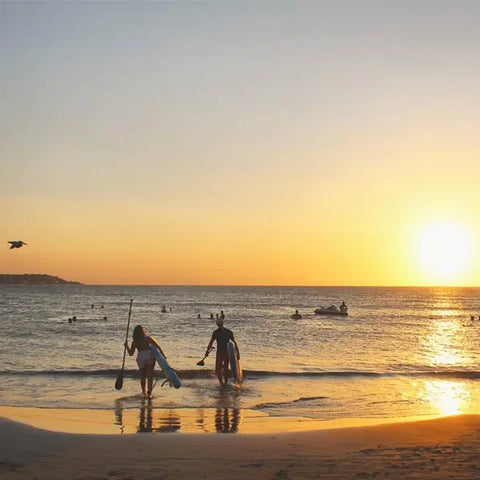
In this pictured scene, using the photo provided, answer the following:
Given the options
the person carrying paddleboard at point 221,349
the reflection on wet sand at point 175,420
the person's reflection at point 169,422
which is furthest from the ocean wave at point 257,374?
the person's reflection at point 169,422

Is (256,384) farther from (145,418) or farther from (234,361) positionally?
(145,418)

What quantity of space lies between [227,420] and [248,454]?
3595 millimetres

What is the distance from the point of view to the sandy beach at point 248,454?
25.3 feet

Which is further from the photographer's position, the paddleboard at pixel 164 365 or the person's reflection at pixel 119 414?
the paddleboard at pixel 164 365

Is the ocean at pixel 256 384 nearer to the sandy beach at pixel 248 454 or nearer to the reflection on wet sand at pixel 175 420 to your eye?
the reflection on wet sand at pixel 175 420

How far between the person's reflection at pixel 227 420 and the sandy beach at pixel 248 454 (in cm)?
108

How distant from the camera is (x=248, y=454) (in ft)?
28.6

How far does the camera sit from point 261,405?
14305 mm

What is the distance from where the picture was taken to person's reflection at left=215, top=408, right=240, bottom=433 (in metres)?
11.3

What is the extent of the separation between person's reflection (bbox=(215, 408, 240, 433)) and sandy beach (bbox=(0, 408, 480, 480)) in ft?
3.53

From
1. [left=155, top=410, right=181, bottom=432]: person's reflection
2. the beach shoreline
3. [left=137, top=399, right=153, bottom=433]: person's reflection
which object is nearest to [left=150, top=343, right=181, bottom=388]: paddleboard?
[left=137, top=399, right=153, bottom=433]: person's reflection

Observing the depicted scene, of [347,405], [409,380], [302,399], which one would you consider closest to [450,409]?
[347,405]

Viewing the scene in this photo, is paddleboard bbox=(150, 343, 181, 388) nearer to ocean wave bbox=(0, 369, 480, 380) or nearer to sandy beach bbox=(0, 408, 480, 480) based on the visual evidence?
ocean wave bbox=(0, 369, 480, 380)

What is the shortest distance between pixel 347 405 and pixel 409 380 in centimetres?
561
